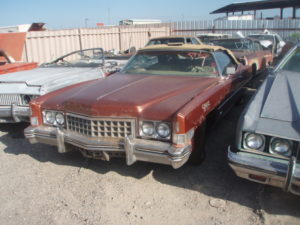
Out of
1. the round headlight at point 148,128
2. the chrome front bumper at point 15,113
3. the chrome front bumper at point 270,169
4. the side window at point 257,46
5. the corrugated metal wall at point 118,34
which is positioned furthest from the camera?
the corrugated metal wall at point 118,34

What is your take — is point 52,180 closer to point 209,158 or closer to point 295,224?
point 209,158

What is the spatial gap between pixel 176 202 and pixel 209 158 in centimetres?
112

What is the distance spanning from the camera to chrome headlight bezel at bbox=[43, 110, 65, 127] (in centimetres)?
371

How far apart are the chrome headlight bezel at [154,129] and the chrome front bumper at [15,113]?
2.42m

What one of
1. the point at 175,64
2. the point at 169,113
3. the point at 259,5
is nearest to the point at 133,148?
the point at 169,113

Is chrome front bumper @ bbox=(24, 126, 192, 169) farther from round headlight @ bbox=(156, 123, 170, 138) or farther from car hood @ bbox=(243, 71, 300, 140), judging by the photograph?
car hood @ bbox=(243, 71, 300, 140)

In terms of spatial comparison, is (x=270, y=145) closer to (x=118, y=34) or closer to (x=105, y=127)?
(x=105, y=127)

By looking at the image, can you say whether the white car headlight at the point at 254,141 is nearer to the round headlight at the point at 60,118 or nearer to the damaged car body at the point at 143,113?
the damaged car body at the point at 143,113

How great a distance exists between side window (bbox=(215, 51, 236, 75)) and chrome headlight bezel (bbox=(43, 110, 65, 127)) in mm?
2441

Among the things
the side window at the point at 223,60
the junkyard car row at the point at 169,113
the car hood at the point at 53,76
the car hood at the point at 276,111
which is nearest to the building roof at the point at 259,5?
the side window at the point at 223,60

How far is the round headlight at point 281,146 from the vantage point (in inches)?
103

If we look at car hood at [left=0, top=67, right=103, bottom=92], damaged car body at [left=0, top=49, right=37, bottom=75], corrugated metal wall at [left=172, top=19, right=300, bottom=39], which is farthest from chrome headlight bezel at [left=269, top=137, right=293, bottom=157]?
corrugated metal wall at [left=172, top=19, right=300, bottom=39]

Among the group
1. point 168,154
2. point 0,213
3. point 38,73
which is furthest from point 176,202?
point 38,73

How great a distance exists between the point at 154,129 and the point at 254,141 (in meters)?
1.02
